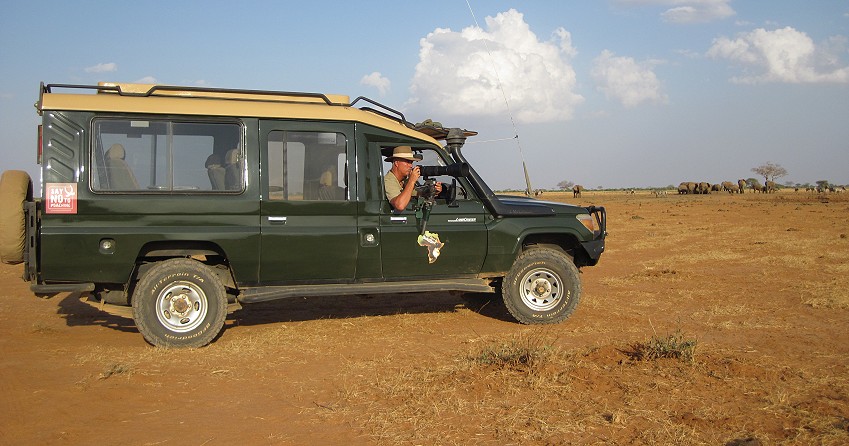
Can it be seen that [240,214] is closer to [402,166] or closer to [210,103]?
[210,103]

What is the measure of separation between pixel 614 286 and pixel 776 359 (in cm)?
469

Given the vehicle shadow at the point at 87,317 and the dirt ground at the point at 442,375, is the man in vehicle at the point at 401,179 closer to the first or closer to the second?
the dirt ground at the point at 442,375

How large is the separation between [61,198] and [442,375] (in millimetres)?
3867

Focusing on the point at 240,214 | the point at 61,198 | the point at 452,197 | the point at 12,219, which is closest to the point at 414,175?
the point at 452,197

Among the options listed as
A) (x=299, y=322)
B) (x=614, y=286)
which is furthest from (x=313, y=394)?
(x=614, y=286)

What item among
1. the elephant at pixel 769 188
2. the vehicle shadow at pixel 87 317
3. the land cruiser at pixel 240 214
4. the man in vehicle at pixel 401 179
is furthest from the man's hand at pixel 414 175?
the elephant at pixel 769 188

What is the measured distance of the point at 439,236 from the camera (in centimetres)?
743

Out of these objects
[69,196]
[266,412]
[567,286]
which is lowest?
[266,412]

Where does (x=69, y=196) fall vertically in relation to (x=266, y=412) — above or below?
above

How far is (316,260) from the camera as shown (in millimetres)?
7047

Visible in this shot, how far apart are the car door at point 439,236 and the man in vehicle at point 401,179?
89mm

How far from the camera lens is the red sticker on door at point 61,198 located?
6215mm

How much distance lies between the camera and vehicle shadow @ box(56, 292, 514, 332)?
27.2ft

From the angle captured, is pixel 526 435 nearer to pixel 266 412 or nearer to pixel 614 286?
pixel 266 412
